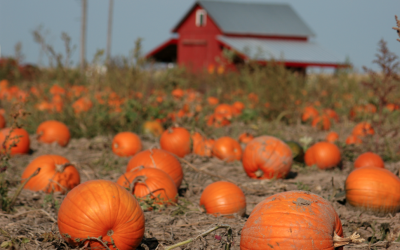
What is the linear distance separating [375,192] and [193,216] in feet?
5.32

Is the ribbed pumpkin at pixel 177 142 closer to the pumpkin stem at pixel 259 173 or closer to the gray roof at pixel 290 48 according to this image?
the pumpkin stem at pixel 259 173

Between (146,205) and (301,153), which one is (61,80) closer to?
(301,153)

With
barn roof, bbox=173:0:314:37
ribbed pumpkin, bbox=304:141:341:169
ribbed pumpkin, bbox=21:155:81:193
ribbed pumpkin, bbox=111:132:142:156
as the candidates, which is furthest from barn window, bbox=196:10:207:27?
ribbed pumpkin, bbox=21:155:81:193

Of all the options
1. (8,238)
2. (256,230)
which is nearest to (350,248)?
(256,230)

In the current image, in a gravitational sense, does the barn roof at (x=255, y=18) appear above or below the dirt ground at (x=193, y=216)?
above

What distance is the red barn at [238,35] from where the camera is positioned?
27.0 metres

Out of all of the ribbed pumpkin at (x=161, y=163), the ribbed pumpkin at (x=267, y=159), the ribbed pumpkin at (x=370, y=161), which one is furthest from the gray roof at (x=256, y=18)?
the ribbed pumpkin at (x=161, y=163)

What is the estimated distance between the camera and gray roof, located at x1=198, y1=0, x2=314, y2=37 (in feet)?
94.7

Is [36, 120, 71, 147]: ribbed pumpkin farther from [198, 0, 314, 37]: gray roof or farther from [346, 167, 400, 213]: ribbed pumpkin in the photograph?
[198, 0, 314, 37]: gray roof

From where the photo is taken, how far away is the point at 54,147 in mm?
6516

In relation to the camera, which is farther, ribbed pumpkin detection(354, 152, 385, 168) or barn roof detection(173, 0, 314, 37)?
barn roof detection(173, 0, 314, 37)

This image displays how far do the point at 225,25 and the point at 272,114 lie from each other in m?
19.9

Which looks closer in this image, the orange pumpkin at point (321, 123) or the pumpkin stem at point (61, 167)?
the pumpkin stem at point (61, 167)

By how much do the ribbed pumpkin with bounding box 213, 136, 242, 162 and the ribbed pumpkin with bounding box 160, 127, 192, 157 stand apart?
1.30ft
